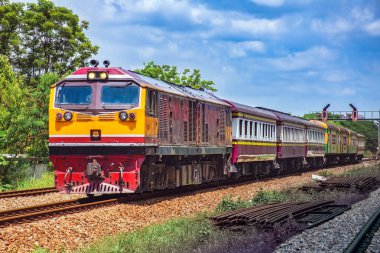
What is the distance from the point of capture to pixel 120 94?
15.8 m

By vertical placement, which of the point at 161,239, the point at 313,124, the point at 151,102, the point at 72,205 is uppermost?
the point at 313,124

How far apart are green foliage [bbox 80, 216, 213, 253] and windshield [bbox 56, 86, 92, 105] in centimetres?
471

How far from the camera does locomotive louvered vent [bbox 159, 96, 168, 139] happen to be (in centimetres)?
1691

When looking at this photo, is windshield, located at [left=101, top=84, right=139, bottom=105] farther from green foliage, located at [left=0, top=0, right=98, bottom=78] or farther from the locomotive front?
green foliage, located at [left=0, top=0, right=98, bottom=78]

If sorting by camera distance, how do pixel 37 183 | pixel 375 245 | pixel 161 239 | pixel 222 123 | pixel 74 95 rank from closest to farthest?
1. pixel 375 245
2. pixel 161 239
3. pixel 74 95
4. pixel 222 123
5. pixel 37 183

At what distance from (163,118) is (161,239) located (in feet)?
22.2

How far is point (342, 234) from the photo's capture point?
1118 centimetres

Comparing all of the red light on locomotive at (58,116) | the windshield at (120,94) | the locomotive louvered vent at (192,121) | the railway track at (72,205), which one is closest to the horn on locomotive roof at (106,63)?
the windshield at (120,94)

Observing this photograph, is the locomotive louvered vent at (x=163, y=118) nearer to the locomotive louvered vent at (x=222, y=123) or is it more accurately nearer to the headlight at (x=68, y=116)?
the headlight at (x=68, y=116)

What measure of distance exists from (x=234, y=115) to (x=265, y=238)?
1451cm

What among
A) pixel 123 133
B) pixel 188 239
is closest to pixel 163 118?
pixel 123 133

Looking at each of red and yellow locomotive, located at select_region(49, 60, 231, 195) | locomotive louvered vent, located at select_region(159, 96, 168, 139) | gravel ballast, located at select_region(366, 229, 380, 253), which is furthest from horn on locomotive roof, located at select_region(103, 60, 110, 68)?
gravel ballast, located at select_region(366, 229, 380, 253)

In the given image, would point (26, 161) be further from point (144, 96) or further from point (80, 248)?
point (80, 248)

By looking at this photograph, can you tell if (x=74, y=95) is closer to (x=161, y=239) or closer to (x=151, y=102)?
(x=151, y=102)
